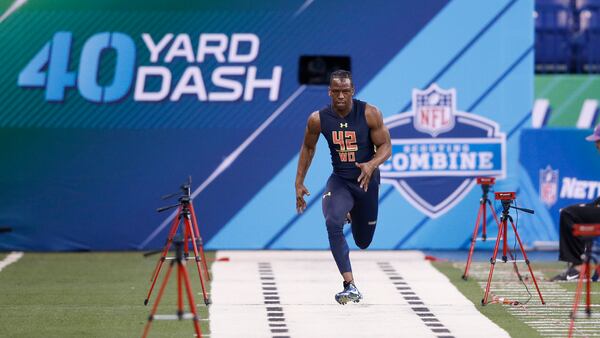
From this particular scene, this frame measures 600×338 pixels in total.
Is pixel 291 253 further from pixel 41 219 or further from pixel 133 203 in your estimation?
pixel 41 219

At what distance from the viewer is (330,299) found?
12023 mm

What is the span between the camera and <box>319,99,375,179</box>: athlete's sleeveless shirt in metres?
11.3

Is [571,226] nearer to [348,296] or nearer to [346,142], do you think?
[346,142]

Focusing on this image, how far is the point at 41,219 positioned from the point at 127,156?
1.33 meters

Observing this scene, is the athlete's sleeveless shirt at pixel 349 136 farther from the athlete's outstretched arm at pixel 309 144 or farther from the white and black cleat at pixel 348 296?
the white and black cleat at pixel 348 296

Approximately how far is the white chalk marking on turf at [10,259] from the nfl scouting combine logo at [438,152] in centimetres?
461

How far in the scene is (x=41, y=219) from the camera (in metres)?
15.9

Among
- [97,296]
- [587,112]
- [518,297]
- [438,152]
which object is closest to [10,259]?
[97,296]

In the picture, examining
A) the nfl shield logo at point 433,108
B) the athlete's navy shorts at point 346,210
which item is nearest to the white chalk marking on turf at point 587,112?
the nfl shield logo at point 433,108

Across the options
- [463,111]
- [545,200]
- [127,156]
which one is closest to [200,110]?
[127,156]

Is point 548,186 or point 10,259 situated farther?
point 548,186

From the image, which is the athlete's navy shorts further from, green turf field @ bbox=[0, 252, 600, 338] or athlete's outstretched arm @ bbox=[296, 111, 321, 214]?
green turf field @ bbox=[0, 252, 600, 338]

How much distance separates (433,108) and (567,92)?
568 centimetres

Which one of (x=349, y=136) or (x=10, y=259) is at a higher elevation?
(x=349, y=136)
